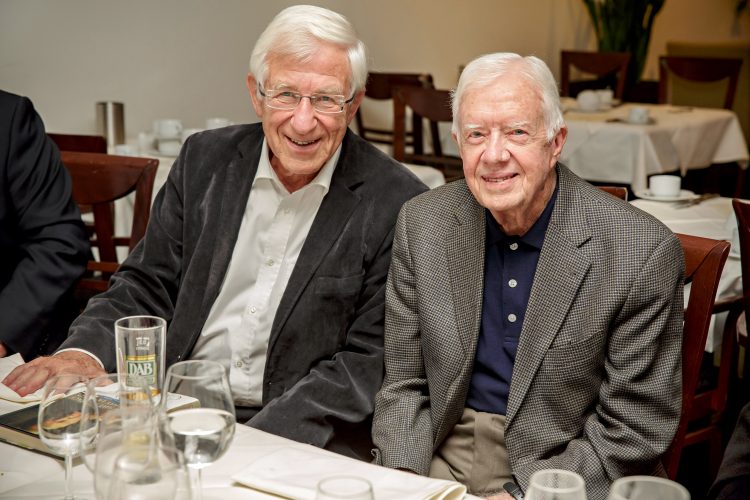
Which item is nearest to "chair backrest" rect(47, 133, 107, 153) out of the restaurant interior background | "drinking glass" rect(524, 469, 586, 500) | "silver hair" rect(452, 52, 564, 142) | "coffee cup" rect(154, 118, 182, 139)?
"coffee cup" rect(154, 118, 182, 139)

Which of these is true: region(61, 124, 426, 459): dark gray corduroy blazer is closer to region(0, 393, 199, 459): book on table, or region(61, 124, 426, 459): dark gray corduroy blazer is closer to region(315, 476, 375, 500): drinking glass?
region(0, 393, 199, 459): book on table

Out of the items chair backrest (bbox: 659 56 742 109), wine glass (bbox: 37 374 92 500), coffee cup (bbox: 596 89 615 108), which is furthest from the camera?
chair backrest (bbox: 659 56 742 109)

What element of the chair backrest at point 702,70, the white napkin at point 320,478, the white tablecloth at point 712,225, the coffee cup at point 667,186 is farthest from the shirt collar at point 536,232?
the chair backrest at point 702,70

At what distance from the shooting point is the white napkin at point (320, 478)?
1.27 meters

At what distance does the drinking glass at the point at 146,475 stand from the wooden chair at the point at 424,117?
3.57 metres

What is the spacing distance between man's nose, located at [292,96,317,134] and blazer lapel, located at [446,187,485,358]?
0.36m

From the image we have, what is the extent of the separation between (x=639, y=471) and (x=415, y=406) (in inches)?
17.5

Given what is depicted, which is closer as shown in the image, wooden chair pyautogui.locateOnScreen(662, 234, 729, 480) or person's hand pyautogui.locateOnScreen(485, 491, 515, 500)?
person's hand pyautogui.locateOnScreen(485, 491, 515, 500)

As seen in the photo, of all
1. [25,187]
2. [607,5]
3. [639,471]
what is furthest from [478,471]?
[607,5]

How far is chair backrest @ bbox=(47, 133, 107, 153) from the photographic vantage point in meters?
3.53

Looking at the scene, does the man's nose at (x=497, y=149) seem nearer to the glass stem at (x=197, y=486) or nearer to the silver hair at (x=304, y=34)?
the silver hair at (x=304, y=34)

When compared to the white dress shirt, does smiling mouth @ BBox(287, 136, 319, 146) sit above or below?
above

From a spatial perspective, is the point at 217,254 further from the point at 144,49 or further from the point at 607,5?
the point at 607,5

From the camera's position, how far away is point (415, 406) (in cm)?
188
